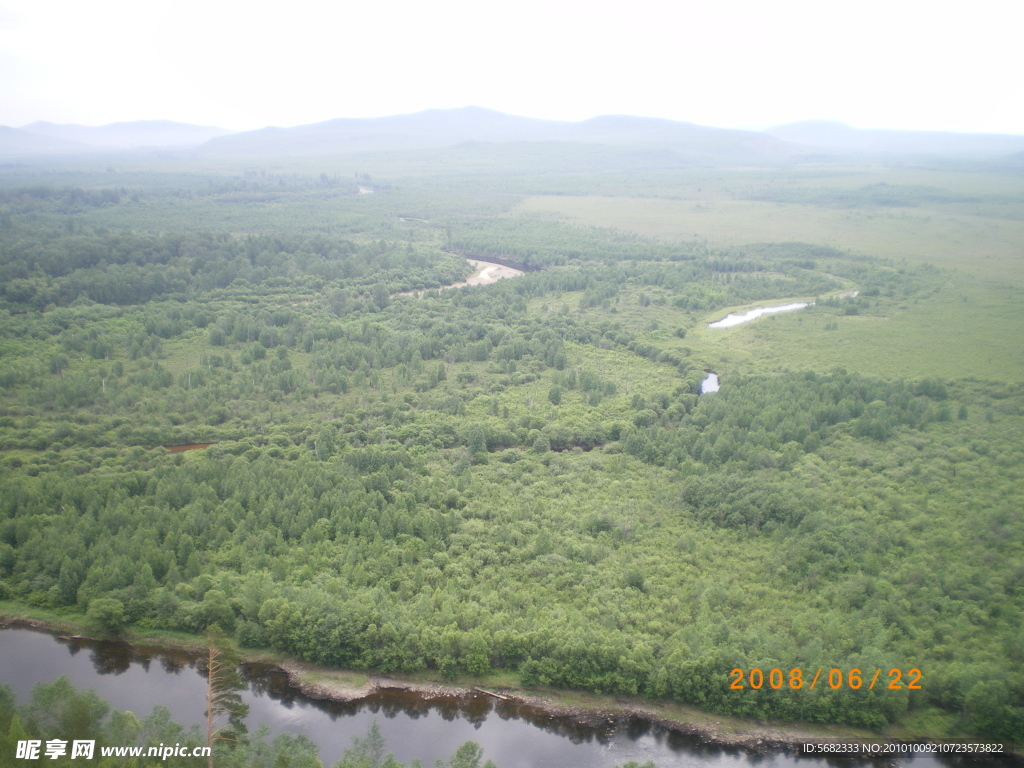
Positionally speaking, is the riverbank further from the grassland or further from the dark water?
the grassland

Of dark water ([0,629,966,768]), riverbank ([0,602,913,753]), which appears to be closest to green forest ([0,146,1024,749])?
riverbank ([0,602,913,753])

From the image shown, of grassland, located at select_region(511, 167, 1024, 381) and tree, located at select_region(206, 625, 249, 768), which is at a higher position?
grassland, located at select_region(511, 167, 1024, 381)

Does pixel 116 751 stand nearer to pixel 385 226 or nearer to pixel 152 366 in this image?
pixel 152 366

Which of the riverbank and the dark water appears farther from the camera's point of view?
the riverbank

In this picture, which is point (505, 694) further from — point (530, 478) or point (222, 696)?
point (530, 478)

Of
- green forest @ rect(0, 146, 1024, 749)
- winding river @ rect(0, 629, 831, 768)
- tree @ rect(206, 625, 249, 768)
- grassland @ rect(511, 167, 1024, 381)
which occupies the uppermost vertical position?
grassland @ rect(511, 167, 1024, 381)
